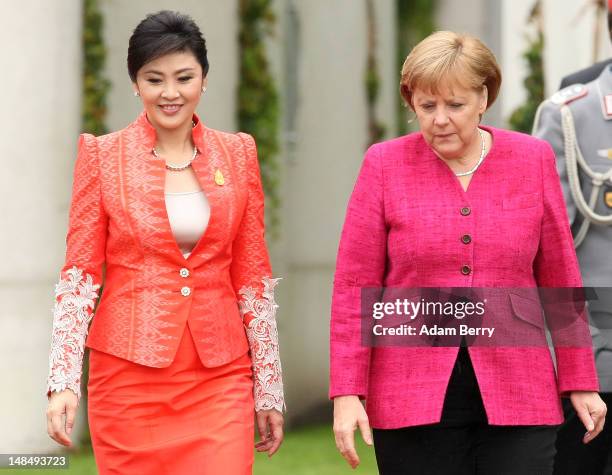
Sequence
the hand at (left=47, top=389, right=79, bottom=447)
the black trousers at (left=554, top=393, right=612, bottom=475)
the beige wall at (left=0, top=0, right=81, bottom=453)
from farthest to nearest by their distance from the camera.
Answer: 1. the beige wall at (left=0, top=0, right=81, bottom=453)
2. the black trousers at (left=554, top=393, right=612, bottom=475)
3. the hand at (left=47, top=389, right=79, bottom=447)

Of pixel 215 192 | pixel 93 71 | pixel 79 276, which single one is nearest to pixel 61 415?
pixel 79 276

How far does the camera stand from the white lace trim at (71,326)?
411 centimetres

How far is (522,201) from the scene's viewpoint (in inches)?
156

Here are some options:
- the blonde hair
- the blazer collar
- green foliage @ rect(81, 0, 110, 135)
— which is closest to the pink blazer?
the blonde hair

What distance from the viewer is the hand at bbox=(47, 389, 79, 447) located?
4020mm

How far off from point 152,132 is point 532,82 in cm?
539

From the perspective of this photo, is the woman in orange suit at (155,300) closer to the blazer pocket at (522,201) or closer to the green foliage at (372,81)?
the blazer pocket at (522,201)

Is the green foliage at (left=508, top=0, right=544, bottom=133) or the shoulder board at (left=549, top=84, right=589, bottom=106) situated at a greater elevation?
the green foliage at (left=508, top=0, right=544, bottom=133)

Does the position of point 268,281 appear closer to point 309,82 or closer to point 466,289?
point 466,289

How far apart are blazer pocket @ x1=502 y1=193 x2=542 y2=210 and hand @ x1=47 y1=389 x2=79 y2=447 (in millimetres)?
1366

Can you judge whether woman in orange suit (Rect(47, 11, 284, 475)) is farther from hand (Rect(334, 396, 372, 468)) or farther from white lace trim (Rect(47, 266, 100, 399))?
hand (Rect(334, 396, 372, 468))

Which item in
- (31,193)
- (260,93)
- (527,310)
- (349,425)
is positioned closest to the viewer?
(349,425)

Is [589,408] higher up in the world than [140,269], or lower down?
lower down

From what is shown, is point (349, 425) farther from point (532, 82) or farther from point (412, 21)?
point (412, 21)
